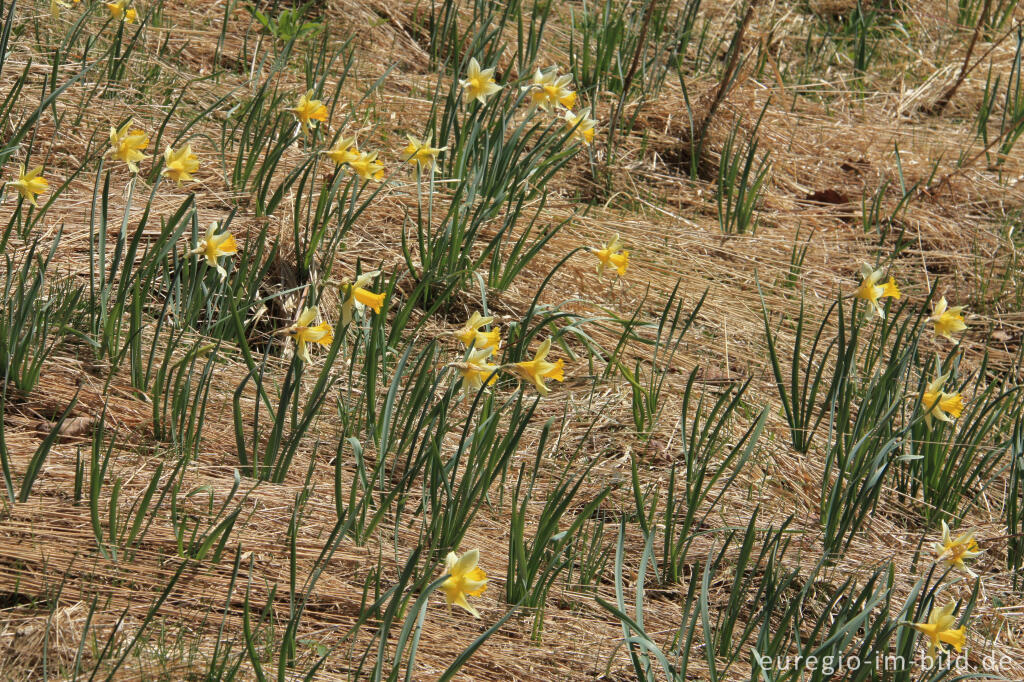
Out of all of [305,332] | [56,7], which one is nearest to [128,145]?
[305,332]

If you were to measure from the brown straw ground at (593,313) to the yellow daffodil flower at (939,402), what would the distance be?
27 centimetres

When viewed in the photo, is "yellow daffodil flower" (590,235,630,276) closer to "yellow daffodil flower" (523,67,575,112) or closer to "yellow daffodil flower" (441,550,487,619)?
"yellow daffodil flower" (523,67,575,112)

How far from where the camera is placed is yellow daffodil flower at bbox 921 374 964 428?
2303mm

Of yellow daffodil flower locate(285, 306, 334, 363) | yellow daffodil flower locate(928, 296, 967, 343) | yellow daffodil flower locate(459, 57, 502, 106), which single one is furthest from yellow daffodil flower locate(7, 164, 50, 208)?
yellow daffodil flower locate(928, 296, 967, 343)

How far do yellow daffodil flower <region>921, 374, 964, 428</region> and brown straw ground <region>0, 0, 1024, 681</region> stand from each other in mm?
270

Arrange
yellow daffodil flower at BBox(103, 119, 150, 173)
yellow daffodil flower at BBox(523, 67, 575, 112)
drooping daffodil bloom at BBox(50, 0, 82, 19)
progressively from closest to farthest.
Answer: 1. yellow daffodil flower at BBox(103, 119, 150, 173)
2. yellow daffodil flower at BBox(523, 67, 575, 112)
3. drooping daffodil bloom at BBox(50, 0, 82, 19)

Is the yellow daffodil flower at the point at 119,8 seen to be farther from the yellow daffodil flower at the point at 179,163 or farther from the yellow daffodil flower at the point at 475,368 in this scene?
the yellow daffodil flower at the point at 475,368

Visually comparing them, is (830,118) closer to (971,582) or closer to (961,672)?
(971,582)

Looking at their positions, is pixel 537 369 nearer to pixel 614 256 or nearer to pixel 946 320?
pixel 614 256

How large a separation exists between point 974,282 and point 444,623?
263 centimetres

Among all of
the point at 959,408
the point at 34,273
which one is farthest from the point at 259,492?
the point at 959,408

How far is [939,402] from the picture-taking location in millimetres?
2326

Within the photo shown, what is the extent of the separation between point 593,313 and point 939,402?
1105mm

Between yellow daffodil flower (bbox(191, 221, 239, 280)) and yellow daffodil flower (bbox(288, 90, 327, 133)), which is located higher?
yellow daffodil flower (bbox(288, 90, 327, 133))
